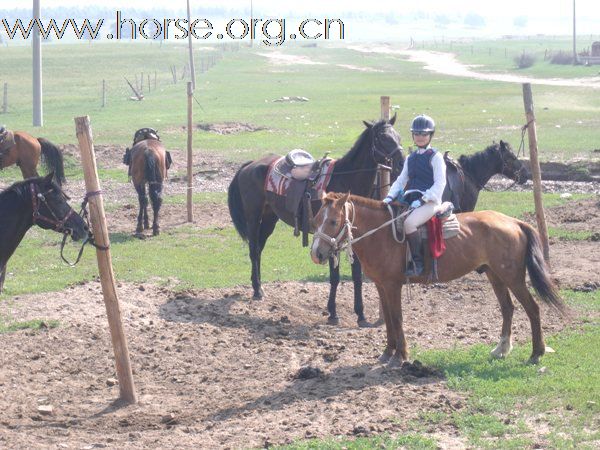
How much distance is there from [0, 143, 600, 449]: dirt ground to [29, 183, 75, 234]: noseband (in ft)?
5.05

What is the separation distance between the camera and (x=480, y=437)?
8.34 metres

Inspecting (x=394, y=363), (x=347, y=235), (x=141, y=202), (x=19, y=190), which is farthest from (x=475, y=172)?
(x=19, y=190)

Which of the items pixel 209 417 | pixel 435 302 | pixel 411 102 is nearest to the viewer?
pixel 209 417

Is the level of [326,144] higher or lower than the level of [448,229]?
higher

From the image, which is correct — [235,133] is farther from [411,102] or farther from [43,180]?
[43,180]

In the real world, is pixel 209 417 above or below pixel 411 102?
below

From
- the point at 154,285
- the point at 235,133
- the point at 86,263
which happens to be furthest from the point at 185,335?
the point at 235,133

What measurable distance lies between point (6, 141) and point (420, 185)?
13.5m

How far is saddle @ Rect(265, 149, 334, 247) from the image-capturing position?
13742 mm

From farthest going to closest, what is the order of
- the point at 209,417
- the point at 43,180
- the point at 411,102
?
the point at 411,102 < the point at 43,180 < the point at 209,417

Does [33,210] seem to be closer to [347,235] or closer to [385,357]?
[347,235]

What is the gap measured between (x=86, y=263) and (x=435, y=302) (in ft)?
20.1

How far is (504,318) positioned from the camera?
11.0 m

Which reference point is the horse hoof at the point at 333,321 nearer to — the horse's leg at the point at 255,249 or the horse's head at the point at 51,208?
the horse's leg at the point at 255,249
